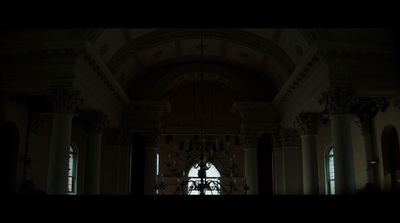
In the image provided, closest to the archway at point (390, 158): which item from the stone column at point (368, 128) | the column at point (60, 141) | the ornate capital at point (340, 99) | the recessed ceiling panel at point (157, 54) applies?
the stone column at point (368, 128)

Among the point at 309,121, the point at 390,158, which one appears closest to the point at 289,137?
the point at 309,121

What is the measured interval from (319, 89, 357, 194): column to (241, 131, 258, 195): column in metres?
6.81

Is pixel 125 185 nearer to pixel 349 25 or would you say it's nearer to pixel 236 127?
pixel 236 127

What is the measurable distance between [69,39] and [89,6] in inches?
304

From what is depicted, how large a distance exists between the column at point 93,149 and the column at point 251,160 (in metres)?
6.67

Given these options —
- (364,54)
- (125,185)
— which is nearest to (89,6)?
(364,54)

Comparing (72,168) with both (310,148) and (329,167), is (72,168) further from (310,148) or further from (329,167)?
(329,167)

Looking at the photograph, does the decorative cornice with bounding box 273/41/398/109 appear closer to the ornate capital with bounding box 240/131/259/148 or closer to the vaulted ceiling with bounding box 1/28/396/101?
the vaulted ceiling with bounding box 1/28/396/101

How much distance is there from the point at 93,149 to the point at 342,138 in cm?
789

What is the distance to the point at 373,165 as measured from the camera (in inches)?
527

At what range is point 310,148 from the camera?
44.9 feet

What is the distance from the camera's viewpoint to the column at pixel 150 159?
17.0 metres

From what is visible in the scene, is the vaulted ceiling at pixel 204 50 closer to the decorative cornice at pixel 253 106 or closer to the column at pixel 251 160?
the decorative cornice at pixel 253 106

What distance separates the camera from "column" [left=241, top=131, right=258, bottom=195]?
1728 centimetres
